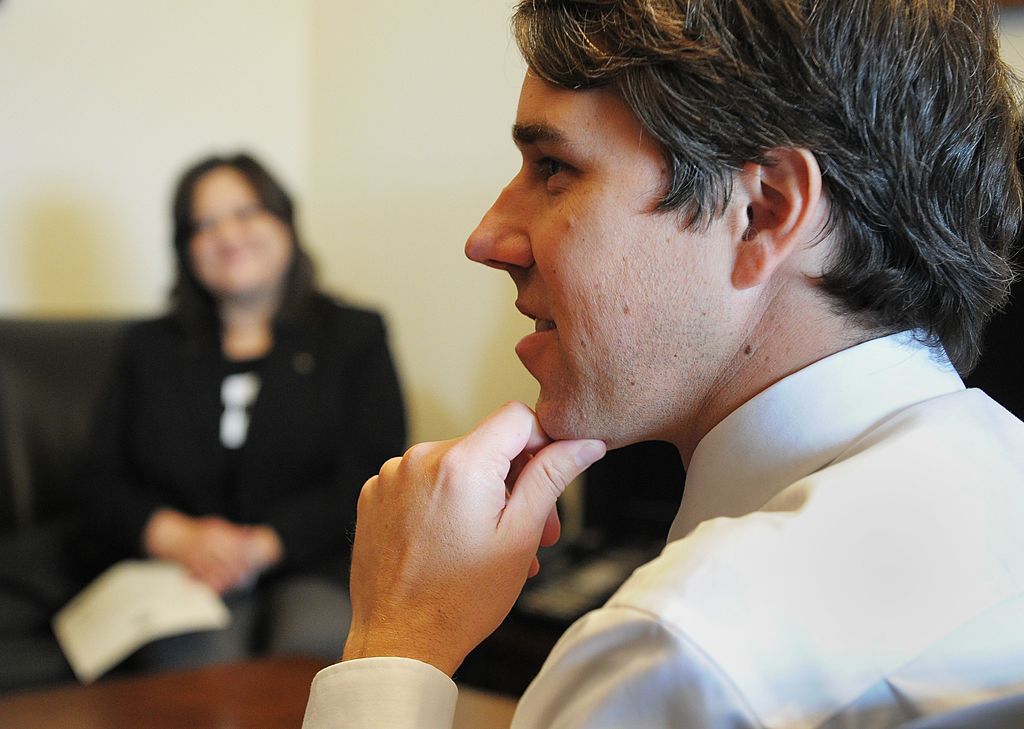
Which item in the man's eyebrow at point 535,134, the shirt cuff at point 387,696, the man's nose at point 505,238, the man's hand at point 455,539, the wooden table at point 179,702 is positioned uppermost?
the man's eyebrow at point 535,134

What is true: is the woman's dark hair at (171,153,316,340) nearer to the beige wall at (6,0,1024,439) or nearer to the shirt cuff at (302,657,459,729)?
the beige wall at (6,0,1024,439)

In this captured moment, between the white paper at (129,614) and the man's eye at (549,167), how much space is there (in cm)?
129

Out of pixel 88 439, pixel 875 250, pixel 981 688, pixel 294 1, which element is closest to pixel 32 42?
pixel 294 1

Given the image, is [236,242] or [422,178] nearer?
[422,178]

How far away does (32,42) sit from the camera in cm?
248

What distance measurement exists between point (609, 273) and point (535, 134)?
133mm

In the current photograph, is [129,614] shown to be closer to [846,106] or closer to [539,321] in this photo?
[539,321]

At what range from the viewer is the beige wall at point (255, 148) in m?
2.08

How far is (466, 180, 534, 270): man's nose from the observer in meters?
0.88

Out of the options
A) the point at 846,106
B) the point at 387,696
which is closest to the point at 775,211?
the point at 846,106

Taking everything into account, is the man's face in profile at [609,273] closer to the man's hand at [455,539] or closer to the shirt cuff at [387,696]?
the man's hand at [455,539]

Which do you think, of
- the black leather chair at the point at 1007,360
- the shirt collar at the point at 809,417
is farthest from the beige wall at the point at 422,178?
the black leather chair at the point at 1007,360

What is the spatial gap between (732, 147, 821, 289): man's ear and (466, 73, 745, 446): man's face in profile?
0.5 inches

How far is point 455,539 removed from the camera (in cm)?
80
